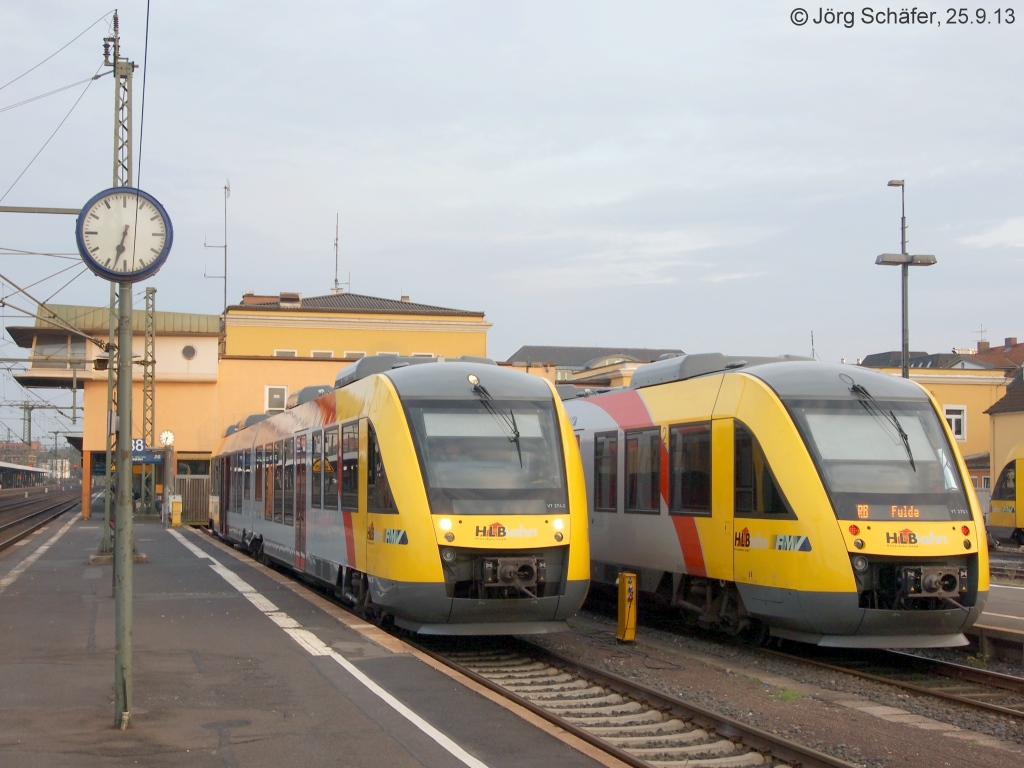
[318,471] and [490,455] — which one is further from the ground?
[490,455]

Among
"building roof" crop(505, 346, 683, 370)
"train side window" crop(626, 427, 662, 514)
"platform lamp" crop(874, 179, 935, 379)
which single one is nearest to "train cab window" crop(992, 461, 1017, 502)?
"platform lamp" crop(874, 179, 935, 379)

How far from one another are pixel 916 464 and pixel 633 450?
451cm

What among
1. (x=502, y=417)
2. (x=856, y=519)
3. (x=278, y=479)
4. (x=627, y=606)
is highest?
(x=502, y=417)

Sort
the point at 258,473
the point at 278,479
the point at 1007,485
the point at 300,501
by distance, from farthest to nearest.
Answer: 1. the point at 1007,485
2. the point at 258,473
3. the point at 278,479
4. the point at 300,501

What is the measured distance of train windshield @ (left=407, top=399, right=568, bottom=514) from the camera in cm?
1169

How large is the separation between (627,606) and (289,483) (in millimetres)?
7519

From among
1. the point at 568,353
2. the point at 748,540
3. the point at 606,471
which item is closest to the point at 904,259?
the point at 606,471

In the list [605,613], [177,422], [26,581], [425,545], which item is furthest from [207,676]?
[177,422]

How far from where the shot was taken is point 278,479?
2016 cm

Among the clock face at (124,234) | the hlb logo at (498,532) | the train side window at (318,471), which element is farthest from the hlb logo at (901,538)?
the train side window at (318,471)

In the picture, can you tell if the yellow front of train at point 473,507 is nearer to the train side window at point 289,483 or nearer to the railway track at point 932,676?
the railway track at point 932,676

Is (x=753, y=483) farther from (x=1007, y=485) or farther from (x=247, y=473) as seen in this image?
(x=1007, y=485)

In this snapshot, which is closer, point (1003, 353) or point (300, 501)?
point (300, 501)

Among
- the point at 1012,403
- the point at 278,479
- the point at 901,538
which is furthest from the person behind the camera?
the point at 1012,403
